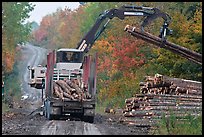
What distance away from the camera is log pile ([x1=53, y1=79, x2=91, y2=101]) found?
86.2 feet

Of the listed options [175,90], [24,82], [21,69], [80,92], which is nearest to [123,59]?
[175,90]

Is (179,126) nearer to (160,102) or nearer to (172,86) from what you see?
(160,102)

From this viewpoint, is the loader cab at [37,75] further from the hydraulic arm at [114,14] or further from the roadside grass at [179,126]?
the roadside grass at [179,126]

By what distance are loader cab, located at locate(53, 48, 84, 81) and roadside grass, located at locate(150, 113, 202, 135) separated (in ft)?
21.5

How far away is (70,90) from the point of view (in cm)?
2655

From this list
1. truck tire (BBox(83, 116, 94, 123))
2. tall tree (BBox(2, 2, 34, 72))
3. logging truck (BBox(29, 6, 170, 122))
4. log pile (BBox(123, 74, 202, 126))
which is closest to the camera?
log pile (BBox(123, 74, 202, 126))

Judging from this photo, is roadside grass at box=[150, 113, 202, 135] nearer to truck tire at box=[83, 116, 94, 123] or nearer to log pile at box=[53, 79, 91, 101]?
truck tire at box=[83, 116, 94, 123]

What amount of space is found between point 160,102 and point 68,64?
199 inches

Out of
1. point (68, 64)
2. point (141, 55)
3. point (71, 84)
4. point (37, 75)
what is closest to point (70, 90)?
point (71, 84)

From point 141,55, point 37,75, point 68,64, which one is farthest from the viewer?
point 141,55

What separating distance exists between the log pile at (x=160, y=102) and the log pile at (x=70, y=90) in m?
2.05

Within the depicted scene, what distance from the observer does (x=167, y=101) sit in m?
26.8

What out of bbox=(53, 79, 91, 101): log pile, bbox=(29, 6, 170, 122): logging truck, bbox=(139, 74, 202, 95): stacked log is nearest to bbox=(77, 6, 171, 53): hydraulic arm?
bbox=(29, 6, 170, 122): logging truck

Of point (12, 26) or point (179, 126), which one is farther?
point (12, 26)
